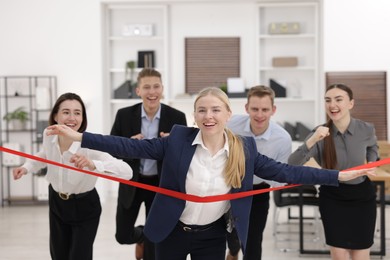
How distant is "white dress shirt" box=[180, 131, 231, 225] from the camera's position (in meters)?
3.30

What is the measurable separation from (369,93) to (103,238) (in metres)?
4.39

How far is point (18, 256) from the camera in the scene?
645cm

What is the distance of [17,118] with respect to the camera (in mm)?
9367

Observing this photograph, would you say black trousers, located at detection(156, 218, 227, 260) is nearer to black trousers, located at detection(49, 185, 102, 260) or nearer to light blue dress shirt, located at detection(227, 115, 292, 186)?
black trousers, located at detection(49, 185, 102, 260)

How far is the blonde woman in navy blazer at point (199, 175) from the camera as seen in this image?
10.7 ft

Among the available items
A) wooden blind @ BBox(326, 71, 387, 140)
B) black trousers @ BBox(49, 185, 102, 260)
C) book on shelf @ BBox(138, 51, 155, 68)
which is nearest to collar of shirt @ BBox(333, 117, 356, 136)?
black trousers @ BBox(49, 185, 102, 260)

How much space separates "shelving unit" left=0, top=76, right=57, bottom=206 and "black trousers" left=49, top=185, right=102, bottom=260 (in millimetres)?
5336

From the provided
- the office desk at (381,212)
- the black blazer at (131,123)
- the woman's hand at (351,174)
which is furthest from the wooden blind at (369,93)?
the woman's hand at (351,174)

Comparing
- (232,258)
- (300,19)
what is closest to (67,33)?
(300,19)

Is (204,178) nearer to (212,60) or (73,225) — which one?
(73,225)

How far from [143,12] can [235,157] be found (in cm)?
689

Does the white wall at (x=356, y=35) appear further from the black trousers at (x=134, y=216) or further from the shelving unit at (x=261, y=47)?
the black trousers at (x=134, y=216)

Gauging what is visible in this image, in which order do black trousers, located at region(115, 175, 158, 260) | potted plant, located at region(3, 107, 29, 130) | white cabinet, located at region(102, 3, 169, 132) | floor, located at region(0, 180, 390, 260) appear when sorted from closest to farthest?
black trousers, located at region(115, 175, 158, 260) → floor, located at region(0, 180, 390, 260) → potted plant, located at region(3, 107, 29, 130) → white cabinet, located at region(102, 3, 169, 132)

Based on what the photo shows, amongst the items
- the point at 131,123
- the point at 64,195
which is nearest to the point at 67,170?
the point at 64,195
